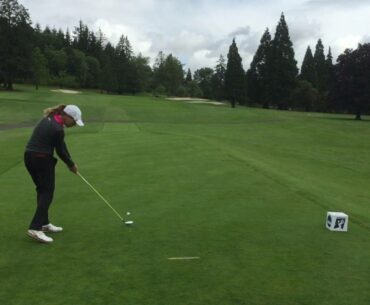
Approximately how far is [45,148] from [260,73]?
94.1 m

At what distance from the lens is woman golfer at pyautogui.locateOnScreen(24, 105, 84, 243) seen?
7582mm

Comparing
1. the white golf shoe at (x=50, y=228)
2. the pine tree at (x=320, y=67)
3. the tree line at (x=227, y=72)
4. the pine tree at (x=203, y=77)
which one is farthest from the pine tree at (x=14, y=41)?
the white golf shoe at (x=50, y=228)

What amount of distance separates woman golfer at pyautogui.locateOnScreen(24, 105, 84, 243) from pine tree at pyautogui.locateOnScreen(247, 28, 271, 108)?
91.5 meters

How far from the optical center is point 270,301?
5215 millimetres

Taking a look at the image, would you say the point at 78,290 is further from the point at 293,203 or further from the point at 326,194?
the point at 326,194

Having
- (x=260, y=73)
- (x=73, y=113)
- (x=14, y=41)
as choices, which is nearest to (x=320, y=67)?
(x=260, y=73)

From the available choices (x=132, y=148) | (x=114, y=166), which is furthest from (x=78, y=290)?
(x=132, y=148)

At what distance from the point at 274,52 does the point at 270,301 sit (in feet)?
311

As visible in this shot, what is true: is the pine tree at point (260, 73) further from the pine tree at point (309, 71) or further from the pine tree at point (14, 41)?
the pine tree at point (14, 41)

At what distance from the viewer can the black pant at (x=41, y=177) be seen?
7652mm

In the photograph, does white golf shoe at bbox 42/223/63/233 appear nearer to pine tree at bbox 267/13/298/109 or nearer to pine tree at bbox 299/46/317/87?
pine tree at bbox 267/13/298/109

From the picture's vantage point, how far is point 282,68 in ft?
310

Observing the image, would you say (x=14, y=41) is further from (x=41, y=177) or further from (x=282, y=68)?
(x=41, y=177)

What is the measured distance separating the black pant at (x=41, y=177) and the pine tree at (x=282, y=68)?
90231 millimetres
